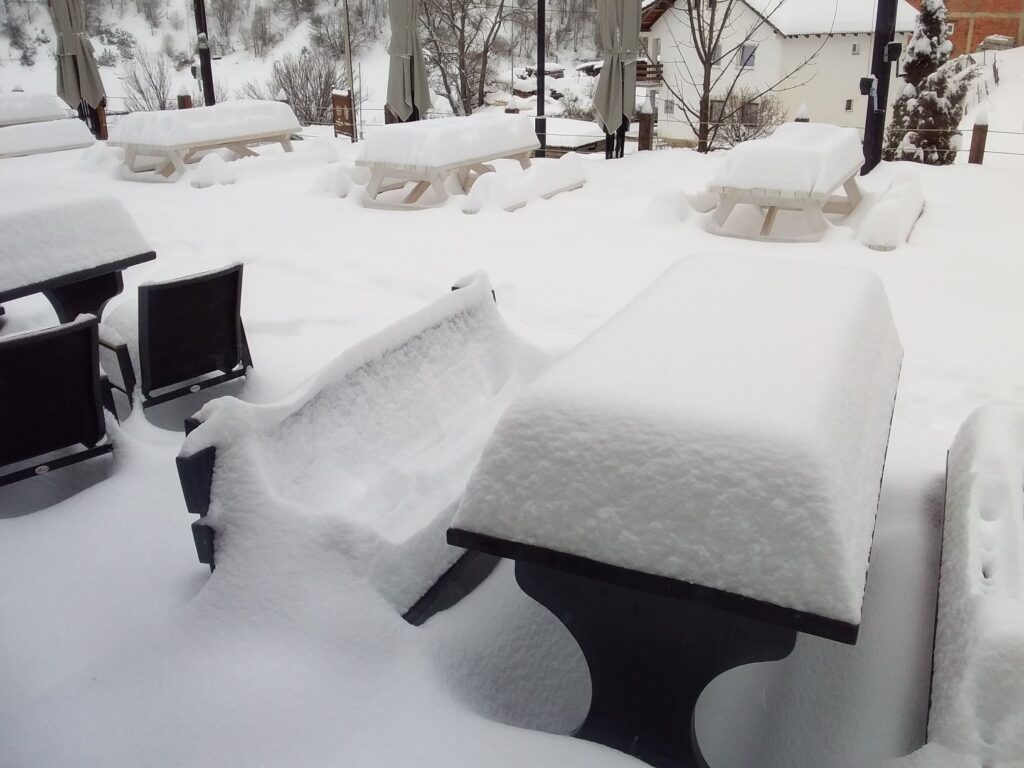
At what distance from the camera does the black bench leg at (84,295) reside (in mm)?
3861

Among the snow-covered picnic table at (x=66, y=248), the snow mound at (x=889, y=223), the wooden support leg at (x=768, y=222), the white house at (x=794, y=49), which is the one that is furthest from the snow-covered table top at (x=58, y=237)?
the white house at (x=794, y=49)

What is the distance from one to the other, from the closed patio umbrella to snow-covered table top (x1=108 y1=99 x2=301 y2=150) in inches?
149

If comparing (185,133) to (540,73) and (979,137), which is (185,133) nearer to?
(540,73)

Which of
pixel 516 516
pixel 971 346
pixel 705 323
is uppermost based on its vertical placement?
pixel 705 323

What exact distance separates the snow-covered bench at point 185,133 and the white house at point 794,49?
1305 cm

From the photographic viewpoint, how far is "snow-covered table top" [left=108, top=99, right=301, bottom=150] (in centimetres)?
879

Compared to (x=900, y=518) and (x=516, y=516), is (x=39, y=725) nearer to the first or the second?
(x=516, y=516)

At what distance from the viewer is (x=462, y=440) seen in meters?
2.64

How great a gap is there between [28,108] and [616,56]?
8.26 m

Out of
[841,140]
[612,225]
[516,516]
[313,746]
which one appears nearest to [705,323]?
[516,516]

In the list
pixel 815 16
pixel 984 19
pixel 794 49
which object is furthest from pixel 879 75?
pixel 984 19

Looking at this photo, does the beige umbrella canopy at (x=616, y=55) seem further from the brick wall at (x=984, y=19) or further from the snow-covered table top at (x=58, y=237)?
the brick wall at (x=984, y=19)

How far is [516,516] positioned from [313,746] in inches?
22.2

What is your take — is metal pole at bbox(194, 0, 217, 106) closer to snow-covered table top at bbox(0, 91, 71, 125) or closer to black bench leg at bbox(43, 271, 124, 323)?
snow-covered table top at bbox(0, 91, 71, 125)
